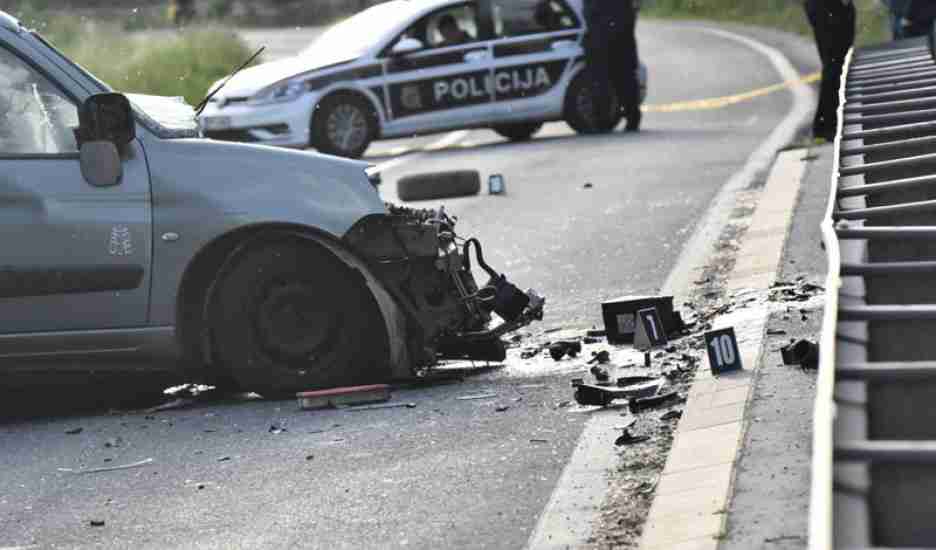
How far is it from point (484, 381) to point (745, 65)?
26.7 metres

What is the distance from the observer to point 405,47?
74.9ft

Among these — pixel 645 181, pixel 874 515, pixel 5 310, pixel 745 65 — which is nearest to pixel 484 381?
pixel 5 310

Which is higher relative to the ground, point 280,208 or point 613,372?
point 280,208

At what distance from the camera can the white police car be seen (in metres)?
22.2

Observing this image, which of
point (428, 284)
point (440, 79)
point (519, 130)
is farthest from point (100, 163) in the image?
point (519, 130)

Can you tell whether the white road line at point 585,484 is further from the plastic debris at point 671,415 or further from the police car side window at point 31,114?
the police car side window at point 31,114

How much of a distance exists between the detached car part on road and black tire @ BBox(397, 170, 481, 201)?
861 cm

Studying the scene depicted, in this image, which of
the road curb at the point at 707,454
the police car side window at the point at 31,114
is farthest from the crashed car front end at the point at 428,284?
the police car side window at the point at 31,114

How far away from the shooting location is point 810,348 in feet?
26.2

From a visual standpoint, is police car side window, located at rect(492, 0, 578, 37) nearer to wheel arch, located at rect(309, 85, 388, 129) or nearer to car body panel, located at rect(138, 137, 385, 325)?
wheel arch, located at rect(309, 85, 388, 129)

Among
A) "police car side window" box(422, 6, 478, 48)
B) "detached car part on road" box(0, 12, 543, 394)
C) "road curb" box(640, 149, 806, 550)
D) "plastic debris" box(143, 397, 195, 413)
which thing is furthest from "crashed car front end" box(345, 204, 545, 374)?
"police car side window" box(422, 6, 478, 48)

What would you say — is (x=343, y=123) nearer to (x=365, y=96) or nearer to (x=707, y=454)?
(x=365, y=96)

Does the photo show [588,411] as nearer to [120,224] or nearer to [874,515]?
[120,224]

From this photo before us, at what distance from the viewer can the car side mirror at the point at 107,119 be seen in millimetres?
8516
